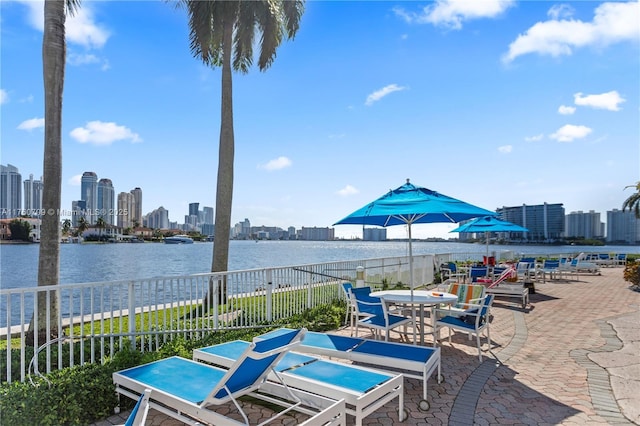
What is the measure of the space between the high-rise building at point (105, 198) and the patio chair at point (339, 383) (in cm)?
9275

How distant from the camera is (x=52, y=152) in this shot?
6355mm

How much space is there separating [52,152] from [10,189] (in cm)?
3901

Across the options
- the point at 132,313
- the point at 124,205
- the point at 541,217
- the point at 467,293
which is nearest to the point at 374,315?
the point at 467,293

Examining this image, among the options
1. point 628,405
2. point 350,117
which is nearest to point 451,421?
point 628,405

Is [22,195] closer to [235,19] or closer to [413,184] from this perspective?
[235,19]

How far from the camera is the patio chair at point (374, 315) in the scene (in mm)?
6059

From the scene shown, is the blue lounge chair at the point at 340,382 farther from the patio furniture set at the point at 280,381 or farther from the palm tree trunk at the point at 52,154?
the palm tree trunk at the point at 52,154

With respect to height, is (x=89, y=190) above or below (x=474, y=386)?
above

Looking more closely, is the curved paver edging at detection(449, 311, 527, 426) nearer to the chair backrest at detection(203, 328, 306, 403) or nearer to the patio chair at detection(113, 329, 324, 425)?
the patio chair at detection(113, 329, 324, 425)

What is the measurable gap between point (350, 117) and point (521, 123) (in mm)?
5641

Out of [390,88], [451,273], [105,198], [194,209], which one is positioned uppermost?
[105,198]

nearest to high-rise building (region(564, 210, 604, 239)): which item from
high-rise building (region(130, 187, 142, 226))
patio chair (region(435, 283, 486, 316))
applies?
patio chair (region(435, 283, 486, 316))

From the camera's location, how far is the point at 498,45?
932 cm

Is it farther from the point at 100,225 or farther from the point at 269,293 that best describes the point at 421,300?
the point at 100,225
